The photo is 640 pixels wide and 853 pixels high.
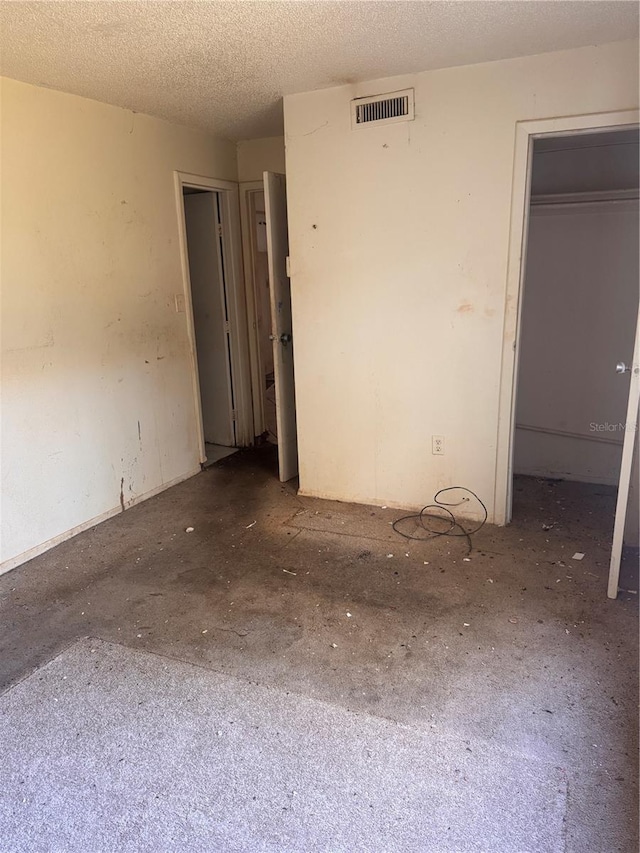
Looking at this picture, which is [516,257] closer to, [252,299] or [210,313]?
[252,299]

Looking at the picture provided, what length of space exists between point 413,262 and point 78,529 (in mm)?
2479

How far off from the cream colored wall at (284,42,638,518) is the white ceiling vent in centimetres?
4

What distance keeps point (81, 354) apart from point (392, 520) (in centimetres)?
206

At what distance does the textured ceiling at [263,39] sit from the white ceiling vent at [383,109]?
0.11 metres

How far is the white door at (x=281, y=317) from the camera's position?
11.8ft

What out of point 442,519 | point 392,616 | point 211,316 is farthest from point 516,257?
point 211,316

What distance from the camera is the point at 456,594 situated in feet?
8.59

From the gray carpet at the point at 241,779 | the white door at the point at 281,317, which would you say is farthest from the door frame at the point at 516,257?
the gray carpet at the point at 241,779

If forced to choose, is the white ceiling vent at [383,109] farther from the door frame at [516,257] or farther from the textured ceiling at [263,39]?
the door frame at [516,257]

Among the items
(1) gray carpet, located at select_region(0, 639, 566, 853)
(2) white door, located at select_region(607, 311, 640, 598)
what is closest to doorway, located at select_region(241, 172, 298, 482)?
(2) white door, located at select_region(607, 311, 640, 598)

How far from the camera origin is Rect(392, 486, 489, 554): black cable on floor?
320 centimetres

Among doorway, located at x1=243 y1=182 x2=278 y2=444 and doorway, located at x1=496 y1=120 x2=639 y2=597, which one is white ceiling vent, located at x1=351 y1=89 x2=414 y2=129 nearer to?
doorway, located at x1=496 y1=120 x2=639 y2=597

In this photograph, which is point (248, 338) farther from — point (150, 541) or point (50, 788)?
point (50, 788)

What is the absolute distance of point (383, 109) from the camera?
303cm
